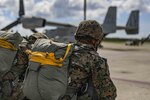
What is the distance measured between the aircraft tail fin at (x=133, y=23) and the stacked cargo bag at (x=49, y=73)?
4488 cm

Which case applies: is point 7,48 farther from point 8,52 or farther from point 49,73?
point 49,73

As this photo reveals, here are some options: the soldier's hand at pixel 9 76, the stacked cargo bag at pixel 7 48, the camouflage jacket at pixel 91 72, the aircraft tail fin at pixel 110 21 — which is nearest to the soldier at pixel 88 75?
the camouflage jacket at pixel 91 72

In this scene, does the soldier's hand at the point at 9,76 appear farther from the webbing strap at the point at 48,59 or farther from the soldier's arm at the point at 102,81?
the soldier's arm at the point at 102,81

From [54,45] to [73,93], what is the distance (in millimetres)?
452

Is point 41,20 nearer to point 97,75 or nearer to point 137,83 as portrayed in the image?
point 137,83

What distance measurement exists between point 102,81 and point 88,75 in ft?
0.47

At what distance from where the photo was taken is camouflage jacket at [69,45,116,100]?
3.08 meters

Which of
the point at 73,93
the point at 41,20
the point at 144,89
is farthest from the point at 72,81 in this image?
the point at 41,20

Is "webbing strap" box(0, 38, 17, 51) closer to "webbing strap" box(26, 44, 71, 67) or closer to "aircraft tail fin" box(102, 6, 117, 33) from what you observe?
"webbing strap" box(26, 44, 71, 67)

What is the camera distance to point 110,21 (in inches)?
1832

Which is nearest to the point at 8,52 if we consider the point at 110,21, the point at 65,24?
the point at 65,24

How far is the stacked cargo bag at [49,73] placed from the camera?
3.01 m

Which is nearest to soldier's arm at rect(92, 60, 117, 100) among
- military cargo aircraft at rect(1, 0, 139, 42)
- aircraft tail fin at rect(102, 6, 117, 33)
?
military cargo aircraft at rect(1, 0, 139, 42)

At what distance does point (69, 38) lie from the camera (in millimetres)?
33562
